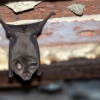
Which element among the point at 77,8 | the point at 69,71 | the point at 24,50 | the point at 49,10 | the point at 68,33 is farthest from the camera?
the point at 24,50

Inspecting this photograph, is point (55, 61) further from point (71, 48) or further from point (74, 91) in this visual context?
point (74, 91)

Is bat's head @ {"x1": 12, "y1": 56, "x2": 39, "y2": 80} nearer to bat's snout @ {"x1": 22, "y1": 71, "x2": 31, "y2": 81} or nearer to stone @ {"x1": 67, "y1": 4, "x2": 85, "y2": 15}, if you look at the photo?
bat's snout @ {"x1": 22, "y1": 71, "x2": 31, "y2": 81}

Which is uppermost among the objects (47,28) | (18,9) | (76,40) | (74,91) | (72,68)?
(18,9)

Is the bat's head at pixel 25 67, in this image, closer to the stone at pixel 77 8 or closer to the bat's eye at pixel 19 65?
the bat's eye at pixel 19 65

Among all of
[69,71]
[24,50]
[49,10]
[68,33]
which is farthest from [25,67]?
[49,10]

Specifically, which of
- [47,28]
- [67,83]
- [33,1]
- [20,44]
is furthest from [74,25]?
[67,83]

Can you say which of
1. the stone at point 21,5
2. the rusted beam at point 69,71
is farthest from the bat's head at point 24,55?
the stone at point 21,5

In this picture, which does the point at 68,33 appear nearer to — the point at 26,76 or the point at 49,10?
the point at 49,10

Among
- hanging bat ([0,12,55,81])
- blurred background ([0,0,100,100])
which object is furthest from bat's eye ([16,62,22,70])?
blurred background ([0,0,100,100])
